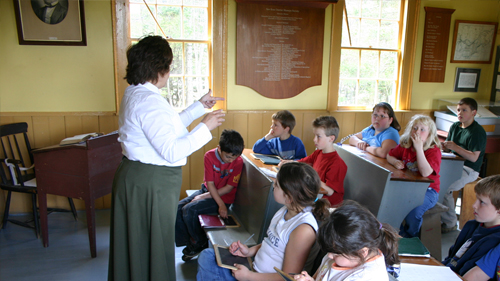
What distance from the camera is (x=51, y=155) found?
2.71 metres

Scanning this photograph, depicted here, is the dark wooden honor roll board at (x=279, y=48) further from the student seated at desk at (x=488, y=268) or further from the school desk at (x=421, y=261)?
the student seated at desk at (x=488, y=268)

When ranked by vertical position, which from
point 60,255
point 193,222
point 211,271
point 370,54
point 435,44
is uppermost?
point 435,44

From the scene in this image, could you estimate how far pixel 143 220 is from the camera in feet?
5.50

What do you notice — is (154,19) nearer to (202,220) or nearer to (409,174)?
(202,220)

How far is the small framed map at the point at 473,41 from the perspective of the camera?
434cm

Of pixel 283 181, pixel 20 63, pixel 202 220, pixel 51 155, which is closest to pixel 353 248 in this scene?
pixel 283 181

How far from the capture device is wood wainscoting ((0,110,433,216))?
3454 millimetres

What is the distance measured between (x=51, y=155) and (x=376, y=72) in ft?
11.9

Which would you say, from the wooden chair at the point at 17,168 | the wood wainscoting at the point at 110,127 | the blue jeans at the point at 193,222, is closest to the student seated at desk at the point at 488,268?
the blue jeans at the point at 193,222

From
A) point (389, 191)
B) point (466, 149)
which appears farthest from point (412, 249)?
point (466, 149)

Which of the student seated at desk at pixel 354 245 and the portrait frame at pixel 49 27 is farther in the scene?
the portrait frame at pixel 49 27

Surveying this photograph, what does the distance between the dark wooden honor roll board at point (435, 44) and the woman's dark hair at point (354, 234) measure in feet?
12.3

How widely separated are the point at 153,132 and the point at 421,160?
1.84m

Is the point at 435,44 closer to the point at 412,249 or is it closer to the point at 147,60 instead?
the point at 412,249
